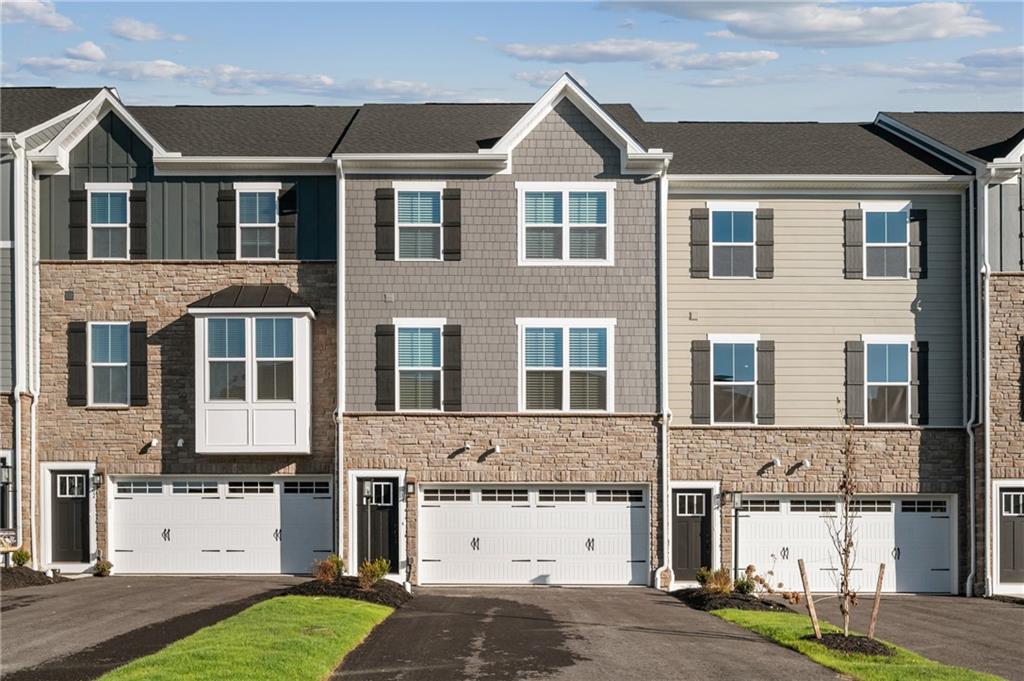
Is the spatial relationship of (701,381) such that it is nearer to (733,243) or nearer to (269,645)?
(733,243)

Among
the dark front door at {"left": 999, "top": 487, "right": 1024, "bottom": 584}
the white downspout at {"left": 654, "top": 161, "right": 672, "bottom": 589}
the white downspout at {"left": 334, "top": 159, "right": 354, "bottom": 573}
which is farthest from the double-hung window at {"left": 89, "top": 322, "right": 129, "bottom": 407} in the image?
the dark front door at {"left": 999, "top": 487, "right": 1024, "bottom": 584}

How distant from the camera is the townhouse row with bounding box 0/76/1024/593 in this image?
2855 centimetres

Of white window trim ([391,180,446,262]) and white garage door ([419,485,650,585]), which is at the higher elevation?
white window trim ([391,180,446,262])

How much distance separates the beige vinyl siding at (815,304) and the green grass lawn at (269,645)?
1112 centimetres

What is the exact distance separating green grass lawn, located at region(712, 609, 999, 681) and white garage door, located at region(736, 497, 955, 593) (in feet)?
23.4

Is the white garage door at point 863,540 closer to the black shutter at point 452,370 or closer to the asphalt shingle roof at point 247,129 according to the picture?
the black shutter at point 452,370

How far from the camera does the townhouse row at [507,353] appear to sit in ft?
93.7

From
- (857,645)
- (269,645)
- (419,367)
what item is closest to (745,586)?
(857,645)

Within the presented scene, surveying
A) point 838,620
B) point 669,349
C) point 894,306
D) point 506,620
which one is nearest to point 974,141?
point 894,306

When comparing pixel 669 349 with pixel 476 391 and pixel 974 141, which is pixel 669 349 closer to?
pixel 476 391

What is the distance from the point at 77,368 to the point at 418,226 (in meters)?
7.96

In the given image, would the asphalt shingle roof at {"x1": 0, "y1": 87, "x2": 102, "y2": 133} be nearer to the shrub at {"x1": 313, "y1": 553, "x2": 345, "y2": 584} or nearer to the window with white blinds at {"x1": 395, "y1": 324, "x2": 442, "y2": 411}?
the window with white blinds at {"x1": 395, "y1": 324, "x2": 442, "y2": 411}

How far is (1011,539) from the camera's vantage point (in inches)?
1133

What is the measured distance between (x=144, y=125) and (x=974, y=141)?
1898cm
